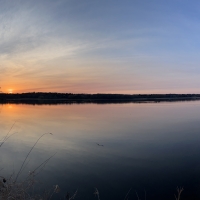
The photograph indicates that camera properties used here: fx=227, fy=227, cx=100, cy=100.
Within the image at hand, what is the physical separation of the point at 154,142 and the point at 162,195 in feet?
13.4

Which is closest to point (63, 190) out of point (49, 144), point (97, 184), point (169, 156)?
point (97, 184)

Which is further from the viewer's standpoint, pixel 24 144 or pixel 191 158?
pixel 24 144

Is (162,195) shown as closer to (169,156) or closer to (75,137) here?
(169,156)

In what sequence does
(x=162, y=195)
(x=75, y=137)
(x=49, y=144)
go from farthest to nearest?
(x=75, y=137) → (x=49, y=144) → (x=162, y=195)

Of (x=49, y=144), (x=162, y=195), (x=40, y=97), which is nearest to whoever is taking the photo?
(x=162, y=195)

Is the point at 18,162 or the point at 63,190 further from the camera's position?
the point at 18,162

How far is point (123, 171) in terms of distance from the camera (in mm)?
5234

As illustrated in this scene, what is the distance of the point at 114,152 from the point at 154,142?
1.97m

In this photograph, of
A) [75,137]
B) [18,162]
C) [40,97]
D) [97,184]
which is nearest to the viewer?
[97,184]

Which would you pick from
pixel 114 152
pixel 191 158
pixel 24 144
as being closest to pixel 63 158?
pixel 114 152

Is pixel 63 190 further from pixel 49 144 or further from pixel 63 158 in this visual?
pixel 49 144

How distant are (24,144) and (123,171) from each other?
4.26 metres

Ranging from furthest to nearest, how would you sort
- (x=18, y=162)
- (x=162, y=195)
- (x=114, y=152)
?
1. (x=114, y=152)
2. (x=18, y=162)
3. (x=162, y=195)

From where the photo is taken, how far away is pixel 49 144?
802cm
